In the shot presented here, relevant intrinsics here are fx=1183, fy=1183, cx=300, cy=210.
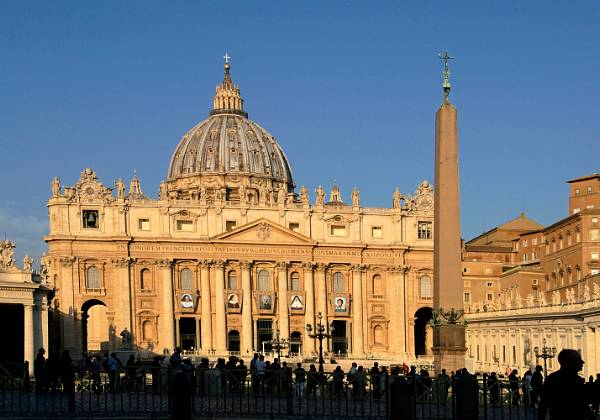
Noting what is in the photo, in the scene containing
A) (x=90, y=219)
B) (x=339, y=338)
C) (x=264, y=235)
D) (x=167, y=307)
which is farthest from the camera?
(x=339, y=338)

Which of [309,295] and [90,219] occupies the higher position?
[90,219]

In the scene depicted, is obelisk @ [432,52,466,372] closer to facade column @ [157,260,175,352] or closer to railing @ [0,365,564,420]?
railing @ [0,365,564,420]

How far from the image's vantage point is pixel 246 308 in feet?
300

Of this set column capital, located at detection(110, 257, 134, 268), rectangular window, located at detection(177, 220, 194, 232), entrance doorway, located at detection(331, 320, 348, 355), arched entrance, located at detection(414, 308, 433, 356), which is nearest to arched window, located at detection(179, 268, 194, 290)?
rectangular window, located at detection(177, 220, 194, 232)

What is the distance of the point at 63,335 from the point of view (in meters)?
85.6

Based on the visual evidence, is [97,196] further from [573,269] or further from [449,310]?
[449,310]

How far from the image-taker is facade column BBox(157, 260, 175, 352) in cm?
8862

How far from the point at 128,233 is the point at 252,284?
1048 centimetres

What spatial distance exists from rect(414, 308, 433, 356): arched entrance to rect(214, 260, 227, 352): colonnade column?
55.7ft

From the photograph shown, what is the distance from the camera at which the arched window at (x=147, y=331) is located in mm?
89125

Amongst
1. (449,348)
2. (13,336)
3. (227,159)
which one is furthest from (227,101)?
(449,348)

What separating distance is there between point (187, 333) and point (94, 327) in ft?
25.8

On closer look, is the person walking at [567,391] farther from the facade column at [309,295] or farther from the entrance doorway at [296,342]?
A: the entrance doorway at [296,342]

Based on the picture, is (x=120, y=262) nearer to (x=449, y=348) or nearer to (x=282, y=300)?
(x=282, y=300)
